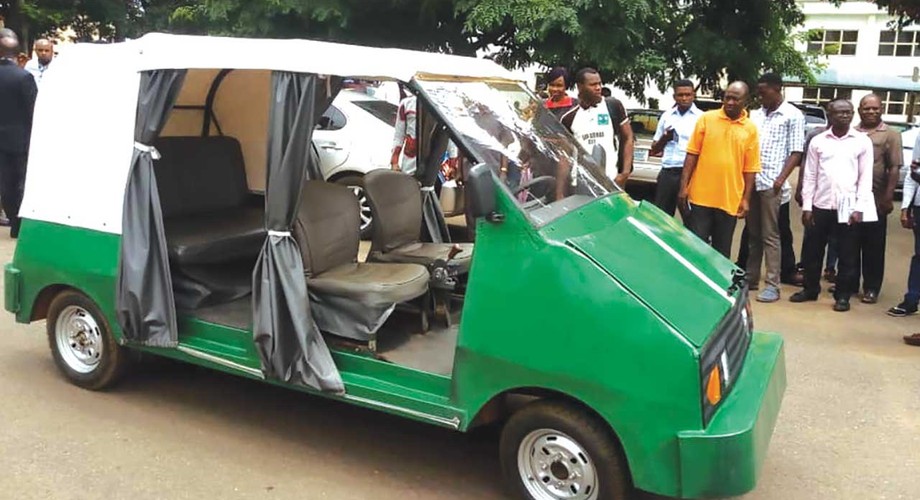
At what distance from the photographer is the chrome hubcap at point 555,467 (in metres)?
3.52

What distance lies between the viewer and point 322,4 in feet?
37.8

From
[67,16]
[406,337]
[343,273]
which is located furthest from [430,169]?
[67,16]

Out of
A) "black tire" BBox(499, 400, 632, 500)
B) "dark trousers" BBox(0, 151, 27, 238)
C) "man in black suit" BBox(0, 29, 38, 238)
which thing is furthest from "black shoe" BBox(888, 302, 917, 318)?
"dark trousers" BBox(0, 151, 27, 238)

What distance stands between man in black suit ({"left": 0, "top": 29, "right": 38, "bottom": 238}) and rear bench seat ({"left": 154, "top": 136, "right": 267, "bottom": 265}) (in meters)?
3.75

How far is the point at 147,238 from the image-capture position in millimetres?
4391

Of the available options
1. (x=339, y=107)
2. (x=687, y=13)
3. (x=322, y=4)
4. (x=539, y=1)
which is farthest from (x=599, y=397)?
(x=687, y=13)

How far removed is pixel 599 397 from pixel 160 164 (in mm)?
3225

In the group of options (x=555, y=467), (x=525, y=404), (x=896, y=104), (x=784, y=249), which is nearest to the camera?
(x=555, y=467)

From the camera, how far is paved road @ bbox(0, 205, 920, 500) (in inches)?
156

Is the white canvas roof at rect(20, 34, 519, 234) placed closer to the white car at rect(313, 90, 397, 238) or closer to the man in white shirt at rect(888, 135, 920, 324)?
the man in white shirt at rect(888, 135, 920, 324)

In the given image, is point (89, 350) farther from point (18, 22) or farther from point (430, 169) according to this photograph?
point (18, 22)

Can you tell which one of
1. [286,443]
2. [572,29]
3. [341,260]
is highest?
[572,29]

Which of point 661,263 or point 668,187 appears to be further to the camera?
point 668,187

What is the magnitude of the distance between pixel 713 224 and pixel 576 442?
12.8ft
